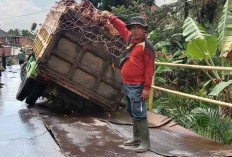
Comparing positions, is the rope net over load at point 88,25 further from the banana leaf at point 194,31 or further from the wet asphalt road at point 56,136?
the banana leaf at point 194,31

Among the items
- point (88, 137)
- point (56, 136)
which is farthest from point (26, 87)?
point (88, 137)

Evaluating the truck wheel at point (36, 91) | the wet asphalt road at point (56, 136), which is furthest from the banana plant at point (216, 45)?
the truck wheel at point (36, 91)

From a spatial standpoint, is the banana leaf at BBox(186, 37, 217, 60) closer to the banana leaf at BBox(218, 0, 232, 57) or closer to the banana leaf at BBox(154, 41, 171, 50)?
the banana leaf at BBox(218, 0, 232, 57)

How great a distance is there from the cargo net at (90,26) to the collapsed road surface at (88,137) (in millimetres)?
1593

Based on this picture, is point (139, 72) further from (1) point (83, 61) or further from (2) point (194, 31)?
(2) point (194, 31)

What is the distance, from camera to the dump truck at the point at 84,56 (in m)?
7.00

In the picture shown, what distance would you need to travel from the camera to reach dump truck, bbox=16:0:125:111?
6996 mm

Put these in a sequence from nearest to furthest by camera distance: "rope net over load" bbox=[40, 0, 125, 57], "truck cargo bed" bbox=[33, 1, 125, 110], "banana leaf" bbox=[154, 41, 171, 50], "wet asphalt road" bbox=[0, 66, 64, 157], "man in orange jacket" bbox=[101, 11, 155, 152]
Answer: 1. "man in orange jacket" bbox=[101, 11, 155, 152]
2. "wet asphalt road" bbox=[0, 66, 64, 157]
3. "rope net over load" bbox=[40, 0, 125, 57]
4. "truck cargo bed" bbox=[33, 1, 125, 110]
5. "banana leaf" bbox=[154, 41, 171, 50]

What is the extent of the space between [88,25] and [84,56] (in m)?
0.69

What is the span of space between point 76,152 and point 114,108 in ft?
9.88

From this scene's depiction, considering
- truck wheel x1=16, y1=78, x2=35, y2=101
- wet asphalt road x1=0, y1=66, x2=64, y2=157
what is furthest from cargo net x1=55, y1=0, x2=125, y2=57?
truck wheel x1=16, y1=78, x2=35, y2=101

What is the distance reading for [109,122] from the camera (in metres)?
6.48

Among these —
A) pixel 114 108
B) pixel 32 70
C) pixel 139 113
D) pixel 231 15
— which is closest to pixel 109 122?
pixel 114 108

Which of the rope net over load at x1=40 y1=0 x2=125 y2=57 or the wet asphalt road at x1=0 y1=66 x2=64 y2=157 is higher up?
the rope net over load at x1=40 y1=0 x2=125 y2=57
